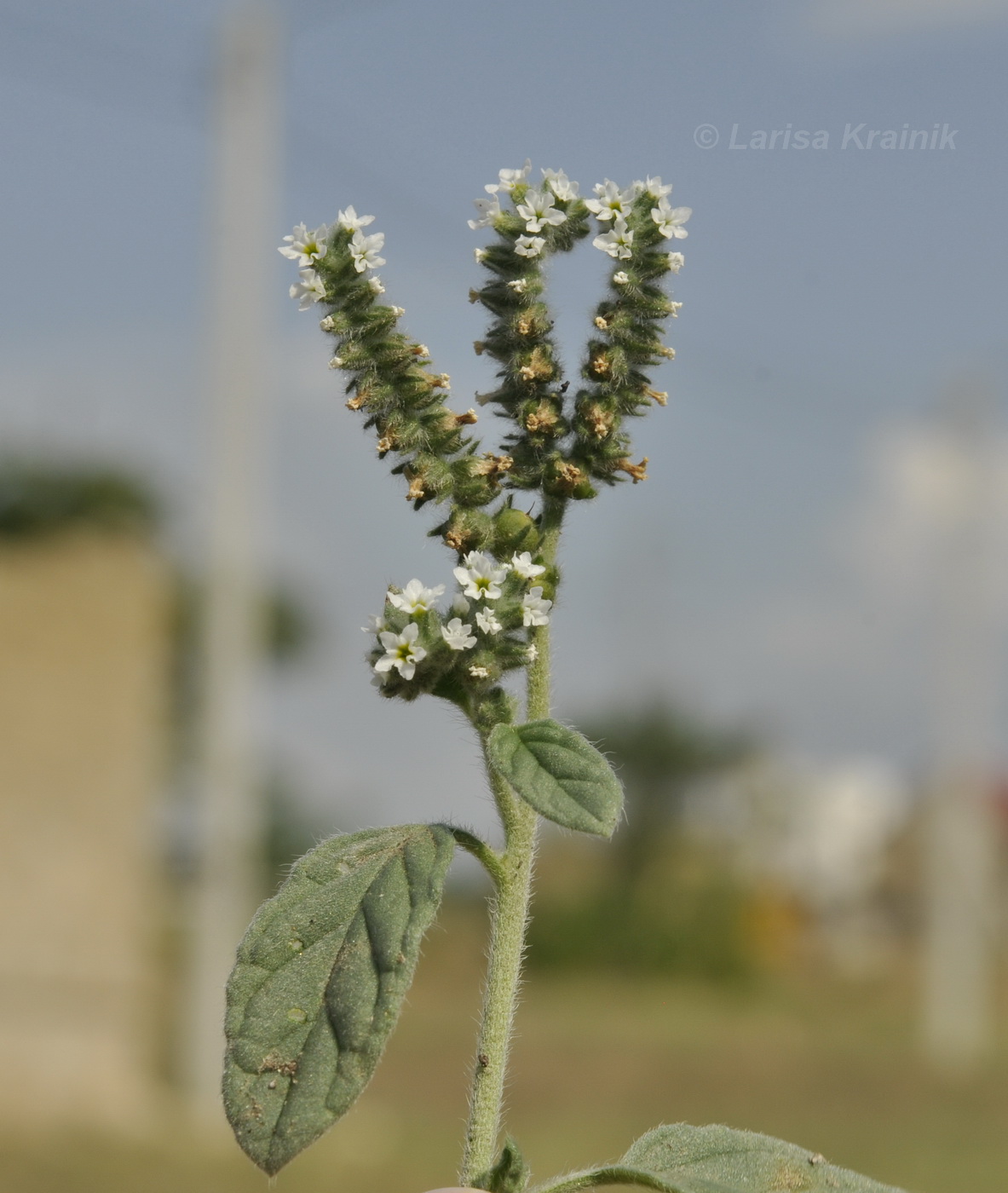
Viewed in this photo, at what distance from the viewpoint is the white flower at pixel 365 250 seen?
2.04 meters

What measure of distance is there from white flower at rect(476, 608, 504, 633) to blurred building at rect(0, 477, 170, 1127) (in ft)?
59.7

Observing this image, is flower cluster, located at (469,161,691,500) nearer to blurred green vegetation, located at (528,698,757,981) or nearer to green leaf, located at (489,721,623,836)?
green leaf, located at (489,721,623,836)

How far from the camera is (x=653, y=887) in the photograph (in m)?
45.5

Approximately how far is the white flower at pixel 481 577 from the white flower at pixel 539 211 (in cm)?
48

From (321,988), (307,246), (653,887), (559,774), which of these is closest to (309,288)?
(307,246)

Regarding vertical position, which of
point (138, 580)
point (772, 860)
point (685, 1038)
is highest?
point (138, 580)

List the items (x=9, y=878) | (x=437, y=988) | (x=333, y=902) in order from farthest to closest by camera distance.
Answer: (x=437, y=988) → (x=9, y=878) → (x=333, y=902)

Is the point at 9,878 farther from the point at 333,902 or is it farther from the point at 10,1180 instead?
the point at 333,902

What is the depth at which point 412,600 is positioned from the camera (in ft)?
6.57

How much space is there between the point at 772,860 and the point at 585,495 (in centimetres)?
4782

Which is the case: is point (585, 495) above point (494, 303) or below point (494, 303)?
below

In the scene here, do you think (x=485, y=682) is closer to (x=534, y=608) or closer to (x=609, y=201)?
(x=534, y=608)

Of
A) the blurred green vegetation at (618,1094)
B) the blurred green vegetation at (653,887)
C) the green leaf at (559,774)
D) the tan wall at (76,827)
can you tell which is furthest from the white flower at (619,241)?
the blurred green vegetation at (653,887)

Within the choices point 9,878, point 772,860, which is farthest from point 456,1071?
point 772,860
